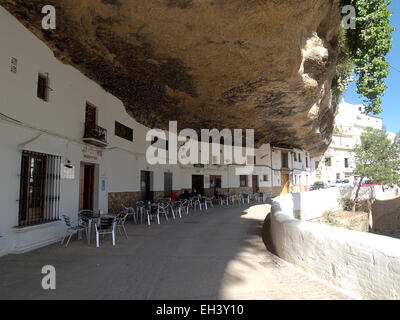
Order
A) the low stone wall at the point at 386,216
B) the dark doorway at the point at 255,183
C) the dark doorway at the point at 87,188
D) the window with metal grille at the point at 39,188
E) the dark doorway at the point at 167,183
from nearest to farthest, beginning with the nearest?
the window with metal grille at the point at 39,188 < the dark doorway at the point at 87,188 < the dark doorway at the point at 167,183 < the low stone wall at the point at 386,216 < the dark doorway at the point at 255,183

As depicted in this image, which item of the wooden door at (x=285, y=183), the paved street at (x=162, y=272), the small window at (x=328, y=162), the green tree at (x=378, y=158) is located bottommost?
the paved street at (x=162, y=272)

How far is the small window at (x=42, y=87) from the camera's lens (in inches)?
248

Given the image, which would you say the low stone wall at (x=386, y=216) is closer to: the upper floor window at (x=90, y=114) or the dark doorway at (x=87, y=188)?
the dark doorway at (x=87, y=188)

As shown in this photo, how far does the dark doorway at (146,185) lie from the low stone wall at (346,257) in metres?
8.86

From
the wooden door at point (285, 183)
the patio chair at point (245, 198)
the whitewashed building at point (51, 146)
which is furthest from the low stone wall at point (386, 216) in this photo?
the whitewashed building at point (51, 146)

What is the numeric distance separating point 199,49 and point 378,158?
626 inches

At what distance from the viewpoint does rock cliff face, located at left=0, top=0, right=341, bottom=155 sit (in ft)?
18.3

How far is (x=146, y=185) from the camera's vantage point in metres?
12.9

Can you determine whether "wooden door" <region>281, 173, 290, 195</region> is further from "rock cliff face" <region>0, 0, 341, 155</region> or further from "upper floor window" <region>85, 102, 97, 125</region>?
"upper floor window" <region>85, 102, 97, 125</region>

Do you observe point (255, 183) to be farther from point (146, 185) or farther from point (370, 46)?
point (370, 46)

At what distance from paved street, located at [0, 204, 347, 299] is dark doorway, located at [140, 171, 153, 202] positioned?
5985mm

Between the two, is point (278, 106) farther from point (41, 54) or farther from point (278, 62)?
point (41, 54)

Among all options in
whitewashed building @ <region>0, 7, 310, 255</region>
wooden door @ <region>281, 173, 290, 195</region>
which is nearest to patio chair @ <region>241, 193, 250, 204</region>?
wooden door @ <region>281, 173, 290, 195</region>

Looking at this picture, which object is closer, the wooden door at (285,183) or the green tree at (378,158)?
the green tree at (378,158)
